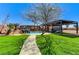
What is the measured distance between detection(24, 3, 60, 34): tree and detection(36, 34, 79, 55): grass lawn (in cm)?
24

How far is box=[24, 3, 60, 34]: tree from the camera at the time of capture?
4.35 meters

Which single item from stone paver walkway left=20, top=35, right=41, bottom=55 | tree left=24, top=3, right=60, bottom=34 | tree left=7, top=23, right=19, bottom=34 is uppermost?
tree left=24, top=3, right=60, bottom=34

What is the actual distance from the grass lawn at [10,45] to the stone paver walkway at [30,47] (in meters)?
0.07

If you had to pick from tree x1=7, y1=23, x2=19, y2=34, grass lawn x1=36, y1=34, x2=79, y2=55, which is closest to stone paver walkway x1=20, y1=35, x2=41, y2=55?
grass lawn x1=36, y1=34, x2=79, y2=55

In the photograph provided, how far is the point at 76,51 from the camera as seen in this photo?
4.30m

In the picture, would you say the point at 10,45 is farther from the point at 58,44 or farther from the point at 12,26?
the point at 58,44

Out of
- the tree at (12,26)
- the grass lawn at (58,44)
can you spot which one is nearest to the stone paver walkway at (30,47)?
the grass lawn at (58,44)

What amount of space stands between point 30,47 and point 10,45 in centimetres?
30

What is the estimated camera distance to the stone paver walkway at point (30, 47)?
431cm

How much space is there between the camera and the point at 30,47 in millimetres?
4363

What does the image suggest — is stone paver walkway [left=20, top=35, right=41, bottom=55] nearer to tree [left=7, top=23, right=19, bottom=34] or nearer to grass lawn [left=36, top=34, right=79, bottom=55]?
grass lawn [left=36, top=34, right=79, bottom=55]

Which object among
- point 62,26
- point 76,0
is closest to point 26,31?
point 62,26

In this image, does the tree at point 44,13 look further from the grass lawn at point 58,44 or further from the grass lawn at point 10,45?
the grass lawn at point 10,45

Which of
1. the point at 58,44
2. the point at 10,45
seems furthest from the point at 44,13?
the point at 10,45
